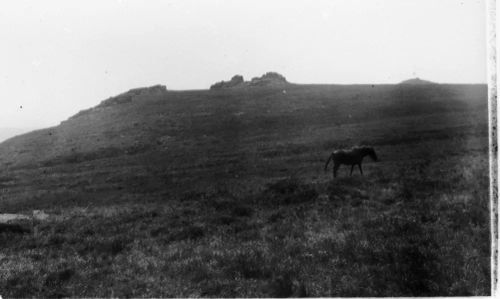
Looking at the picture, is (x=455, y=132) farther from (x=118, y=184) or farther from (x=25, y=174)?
(x=25, y=174)

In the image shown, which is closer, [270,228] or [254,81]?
[270,228]

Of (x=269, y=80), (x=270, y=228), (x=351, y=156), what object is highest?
(x=269, y=80)

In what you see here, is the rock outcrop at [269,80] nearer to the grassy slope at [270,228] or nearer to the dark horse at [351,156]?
the grassy slope at [270,228]

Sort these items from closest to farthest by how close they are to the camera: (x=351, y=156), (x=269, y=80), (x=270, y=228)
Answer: (x=270, y=228)
(x=351, y=156)
(x=269, y=80)

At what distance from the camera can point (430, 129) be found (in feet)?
148

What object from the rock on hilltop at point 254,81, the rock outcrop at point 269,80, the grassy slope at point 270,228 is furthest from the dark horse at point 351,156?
the rock on hilltop at point 254,81

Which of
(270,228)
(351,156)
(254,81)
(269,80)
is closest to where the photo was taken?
(270,228)

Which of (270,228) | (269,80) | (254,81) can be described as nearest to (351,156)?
(270,228)

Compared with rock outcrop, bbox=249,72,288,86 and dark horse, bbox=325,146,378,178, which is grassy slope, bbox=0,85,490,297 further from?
rock outcrop, bbox=249,72,288,86

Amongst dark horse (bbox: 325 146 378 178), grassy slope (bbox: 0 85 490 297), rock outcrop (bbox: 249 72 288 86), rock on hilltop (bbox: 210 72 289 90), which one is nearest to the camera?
grassy slope (bbox: 0 85 490 297)

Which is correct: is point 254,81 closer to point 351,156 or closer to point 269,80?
point 269,80

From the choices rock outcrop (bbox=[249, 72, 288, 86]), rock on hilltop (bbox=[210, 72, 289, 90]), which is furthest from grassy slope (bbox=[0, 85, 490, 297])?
rock on hilltop (bbox=[210, 72, 289, 90])

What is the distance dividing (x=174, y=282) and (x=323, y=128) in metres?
48.5

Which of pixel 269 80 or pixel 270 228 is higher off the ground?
pixel 269 80
